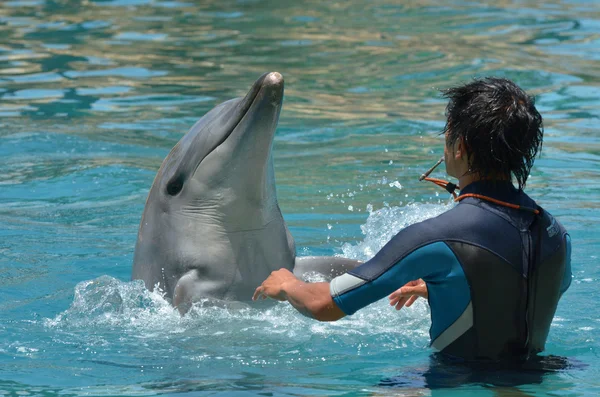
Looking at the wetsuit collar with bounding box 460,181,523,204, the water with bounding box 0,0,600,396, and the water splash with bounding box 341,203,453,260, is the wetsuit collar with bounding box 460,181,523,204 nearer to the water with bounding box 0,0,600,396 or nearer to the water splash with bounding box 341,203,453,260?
the water with bounding box 0,0,600,396

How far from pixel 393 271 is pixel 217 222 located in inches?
62.2

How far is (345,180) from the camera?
29.4 ft

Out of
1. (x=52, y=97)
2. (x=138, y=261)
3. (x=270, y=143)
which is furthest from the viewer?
(x=52, y=97)

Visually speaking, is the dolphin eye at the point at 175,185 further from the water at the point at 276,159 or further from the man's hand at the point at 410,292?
the man's hand at the point at 410,292

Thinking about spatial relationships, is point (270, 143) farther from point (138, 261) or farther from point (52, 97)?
point (52, 97)

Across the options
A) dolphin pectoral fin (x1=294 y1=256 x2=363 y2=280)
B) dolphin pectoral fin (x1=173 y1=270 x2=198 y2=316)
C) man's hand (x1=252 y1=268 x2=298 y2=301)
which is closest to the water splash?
dolphin pectoral fin (x1=294 y1=256 x2=363 y2=280)

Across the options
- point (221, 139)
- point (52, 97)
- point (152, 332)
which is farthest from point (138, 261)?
point (52, 97)

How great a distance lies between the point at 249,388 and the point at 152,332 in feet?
3.57

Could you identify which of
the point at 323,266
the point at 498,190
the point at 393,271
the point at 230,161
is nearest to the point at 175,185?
the point at 230,161

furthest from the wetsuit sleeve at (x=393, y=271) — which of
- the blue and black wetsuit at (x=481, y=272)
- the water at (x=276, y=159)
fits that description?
the water at (x=276, y=159)

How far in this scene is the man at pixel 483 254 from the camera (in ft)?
12.2

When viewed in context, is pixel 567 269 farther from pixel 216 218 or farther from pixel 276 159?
pixel 276 159

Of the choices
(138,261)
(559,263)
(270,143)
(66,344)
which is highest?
(270,143)

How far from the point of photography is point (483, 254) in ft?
12.2
